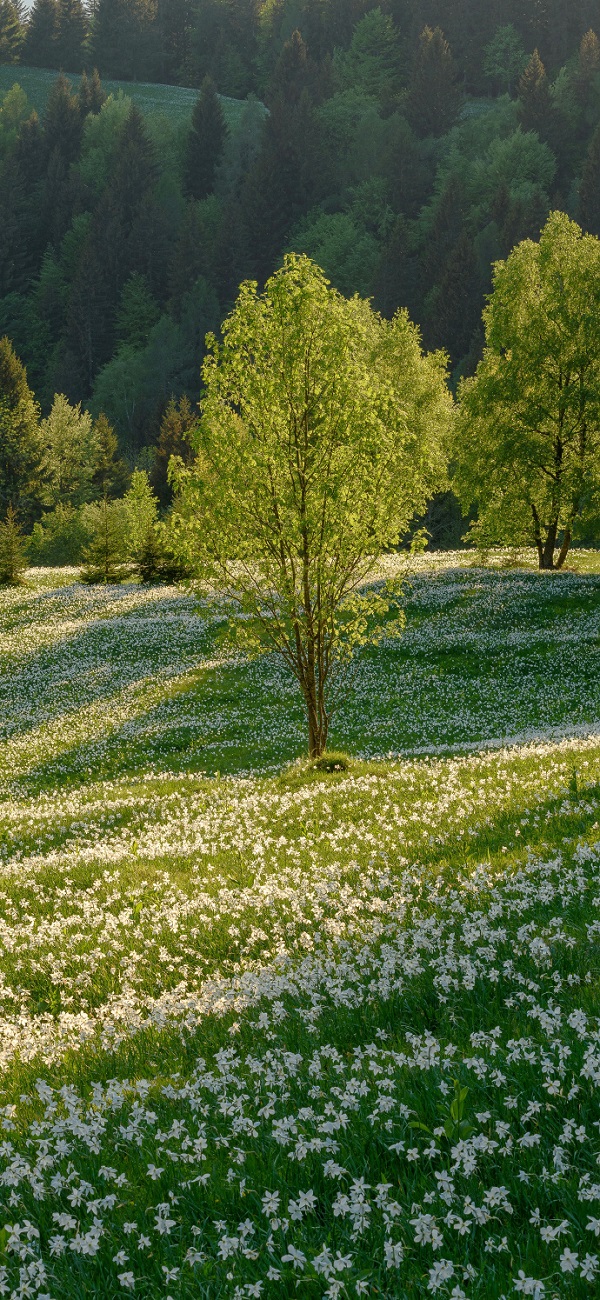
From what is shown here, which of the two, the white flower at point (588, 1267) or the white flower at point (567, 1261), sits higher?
the white flower at point (567, 1261)

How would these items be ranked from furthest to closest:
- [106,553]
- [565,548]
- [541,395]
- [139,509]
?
[139,509]
[106,553]
[565,548]
[541,395]

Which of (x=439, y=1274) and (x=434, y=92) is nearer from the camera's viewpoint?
(x=439, y=1274)

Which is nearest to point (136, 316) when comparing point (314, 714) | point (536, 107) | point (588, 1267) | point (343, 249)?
point (343, 249)

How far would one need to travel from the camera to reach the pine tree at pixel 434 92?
591 ft

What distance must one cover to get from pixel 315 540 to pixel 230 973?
41.5 ft

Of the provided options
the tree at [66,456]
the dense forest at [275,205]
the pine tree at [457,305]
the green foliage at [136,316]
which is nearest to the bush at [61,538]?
the tree at [66,456]

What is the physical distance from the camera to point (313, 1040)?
608 cm

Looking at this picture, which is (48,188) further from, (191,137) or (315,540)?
(315,540)

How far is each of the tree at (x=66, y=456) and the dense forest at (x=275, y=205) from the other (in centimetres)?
1979

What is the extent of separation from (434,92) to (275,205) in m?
41.7

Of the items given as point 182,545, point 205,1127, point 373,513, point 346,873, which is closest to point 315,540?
point 373,513

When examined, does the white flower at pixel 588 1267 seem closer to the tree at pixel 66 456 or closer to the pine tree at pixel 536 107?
the tree at pixel 66 456

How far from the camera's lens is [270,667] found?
130 ft

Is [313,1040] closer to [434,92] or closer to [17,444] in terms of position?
[17,444]
